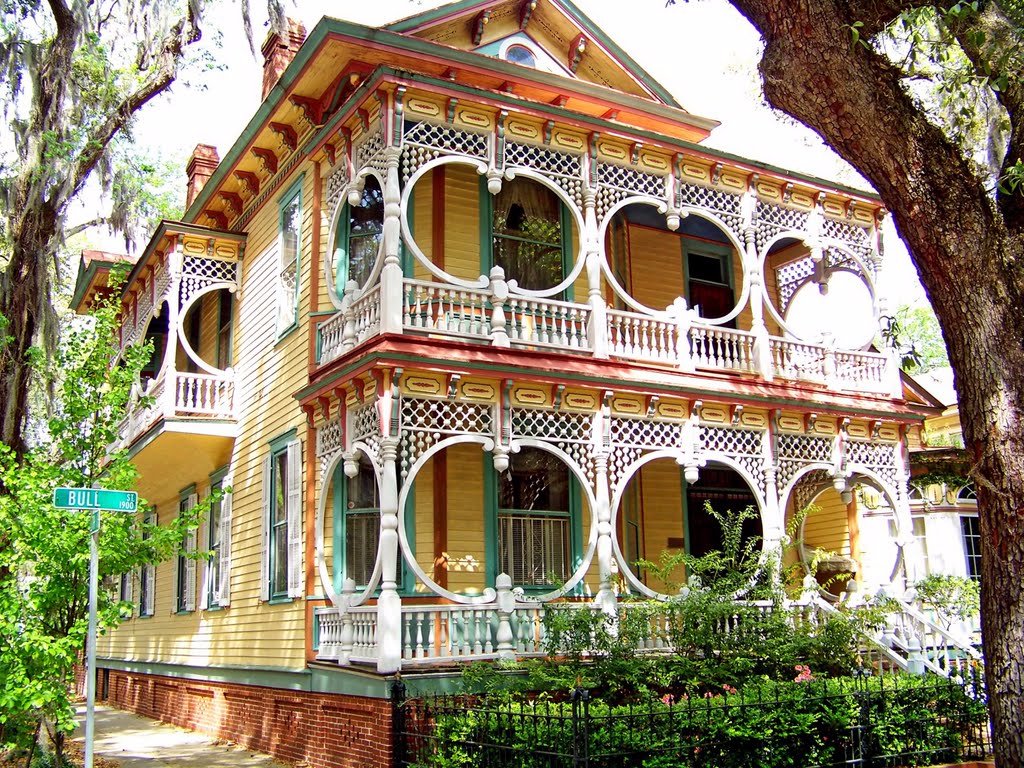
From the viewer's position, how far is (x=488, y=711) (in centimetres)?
877

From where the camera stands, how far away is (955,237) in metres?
7.86

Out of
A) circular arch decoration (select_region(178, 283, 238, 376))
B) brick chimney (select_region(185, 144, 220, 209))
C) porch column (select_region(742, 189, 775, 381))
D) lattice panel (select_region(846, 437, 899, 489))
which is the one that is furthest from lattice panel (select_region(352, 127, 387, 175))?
brick chimney (select_region(185, 144, 220, 209))

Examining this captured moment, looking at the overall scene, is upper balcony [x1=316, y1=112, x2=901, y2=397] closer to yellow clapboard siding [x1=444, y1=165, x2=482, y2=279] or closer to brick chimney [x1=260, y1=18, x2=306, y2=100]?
yellow clapboard siding [x1=444, y1=165, x2=482, y2=279]

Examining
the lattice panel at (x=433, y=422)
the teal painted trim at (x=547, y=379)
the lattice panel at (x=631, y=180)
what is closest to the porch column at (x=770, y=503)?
the teal painted trim at (x=547, y=379)

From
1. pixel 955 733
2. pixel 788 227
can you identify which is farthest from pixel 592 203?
pixel 955 733

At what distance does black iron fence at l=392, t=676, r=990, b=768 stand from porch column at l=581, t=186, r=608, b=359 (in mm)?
4762

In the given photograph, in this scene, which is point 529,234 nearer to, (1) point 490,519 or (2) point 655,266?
(2) point 655,266

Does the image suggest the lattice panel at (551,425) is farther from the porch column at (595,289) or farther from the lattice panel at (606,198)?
the lattice panel at (606,198)

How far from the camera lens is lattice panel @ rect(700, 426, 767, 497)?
14.1 m

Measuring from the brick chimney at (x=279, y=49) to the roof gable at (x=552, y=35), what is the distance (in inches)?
154

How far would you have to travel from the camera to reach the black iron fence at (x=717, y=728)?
8.32 m

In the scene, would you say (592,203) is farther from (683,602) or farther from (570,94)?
(683,602)

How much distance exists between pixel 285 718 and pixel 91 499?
6395mm

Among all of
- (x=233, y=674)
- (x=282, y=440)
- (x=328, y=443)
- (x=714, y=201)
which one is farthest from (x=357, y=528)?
(x=714, y=201)
